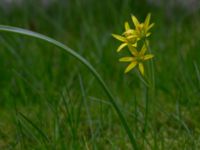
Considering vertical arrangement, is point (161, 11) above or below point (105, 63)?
above

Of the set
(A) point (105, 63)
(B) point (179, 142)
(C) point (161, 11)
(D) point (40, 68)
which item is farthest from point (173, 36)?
(B) point (179, 142)

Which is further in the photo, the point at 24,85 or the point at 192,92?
the point at 24,85

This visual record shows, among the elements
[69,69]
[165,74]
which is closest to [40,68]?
[69,69]

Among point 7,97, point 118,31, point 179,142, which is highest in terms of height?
point 118,31

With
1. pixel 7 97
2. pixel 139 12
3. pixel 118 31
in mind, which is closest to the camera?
pixel 7 97

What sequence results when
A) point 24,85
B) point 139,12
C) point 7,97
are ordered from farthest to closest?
point 139,12
point 24,85
point 7,97

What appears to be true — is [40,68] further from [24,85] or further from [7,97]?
[7,97]

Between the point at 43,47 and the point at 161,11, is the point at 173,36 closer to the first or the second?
the point at 161,11
